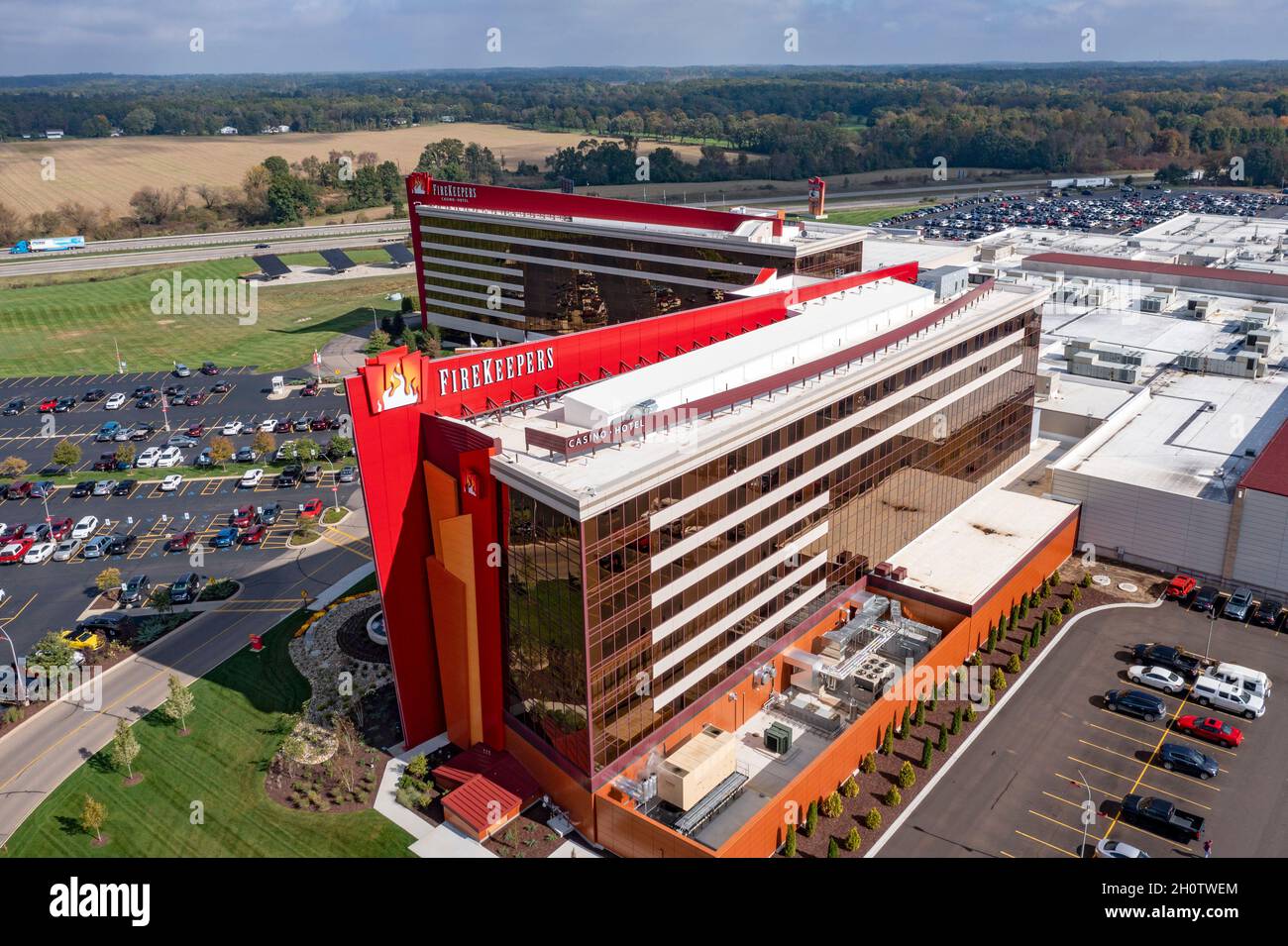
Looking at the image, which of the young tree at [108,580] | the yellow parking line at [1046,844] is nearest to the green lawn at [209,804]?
the young tree at [108,580]

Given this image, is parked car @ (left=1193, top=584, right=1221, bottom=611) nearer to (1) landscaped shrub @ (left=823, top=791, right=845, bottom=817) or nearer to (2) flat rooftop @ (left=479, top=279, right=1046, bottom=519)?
(2) flat rooftop @ (left=479, top=279, right=1046, bottom=519)

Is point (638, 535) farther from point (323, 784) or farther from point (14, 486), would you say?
point (14, 486)

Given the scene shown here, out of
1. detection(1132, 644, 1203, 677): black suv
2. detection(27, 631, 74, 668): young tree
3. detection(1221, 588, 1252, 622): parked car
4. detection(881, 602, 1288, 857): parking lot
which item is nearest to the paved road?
detection(27, 631, 74, 668): young tree

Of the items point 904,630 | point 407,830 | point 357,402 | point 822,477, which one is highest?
point 357,402

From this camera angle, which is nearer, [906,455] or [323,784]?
[323,784]

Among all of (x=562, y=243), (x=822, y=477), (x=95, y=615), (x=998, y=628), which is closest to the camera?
(x=822, y=477)
